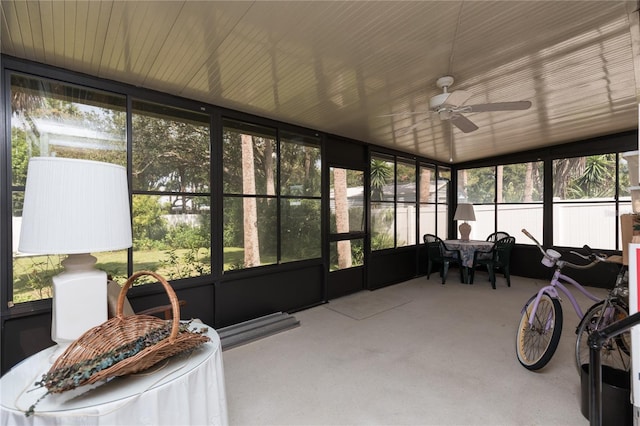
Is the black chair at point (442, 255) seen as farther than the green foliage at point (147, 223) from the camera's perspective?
Yes

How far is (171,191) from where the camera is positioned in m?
3.07

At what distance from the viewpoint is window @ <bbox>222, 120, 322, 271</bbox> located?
352 centimetres

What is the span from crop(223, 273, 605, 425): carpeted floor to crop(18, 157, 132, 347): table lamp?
1254 millimetres

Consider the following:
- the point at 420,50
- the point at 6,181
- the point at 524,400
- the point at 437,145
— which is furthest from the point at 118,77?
the point at 437,145

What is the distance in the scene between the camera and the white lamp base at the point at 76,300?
1.34 metres

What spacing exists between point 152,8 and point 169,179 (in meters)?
1.72

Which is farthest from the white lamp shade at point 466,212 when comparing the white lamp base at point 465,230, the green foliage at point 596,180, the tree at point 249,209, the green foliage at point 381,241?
the tree at point 249,209

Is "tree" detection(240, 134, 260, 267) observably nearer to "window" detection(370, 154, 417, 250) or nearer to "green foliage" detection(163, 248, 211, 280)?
"green foliage" detection(163, 248, 211, 280)

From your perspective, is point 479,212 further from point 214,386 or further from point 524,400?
point 214,386

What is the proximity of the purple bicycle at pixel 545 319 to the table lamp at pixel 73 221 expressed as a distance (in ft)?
10.2

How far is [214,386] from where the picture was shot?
1.37 meters

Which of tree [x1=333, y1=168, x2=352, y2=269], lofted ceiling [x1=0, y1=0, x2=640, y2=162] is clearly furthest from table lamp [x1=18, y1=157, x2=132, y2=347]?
tree [x1=333, y1=168, x2=352, y2=269]

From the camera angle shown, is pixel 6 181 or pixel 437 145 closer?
pixel 6 181

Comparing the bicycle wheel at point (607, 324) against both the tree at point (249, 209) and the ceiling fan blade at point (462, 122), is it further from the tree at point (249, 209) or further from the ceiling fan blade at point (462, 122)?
the tree at point (249, 209)
